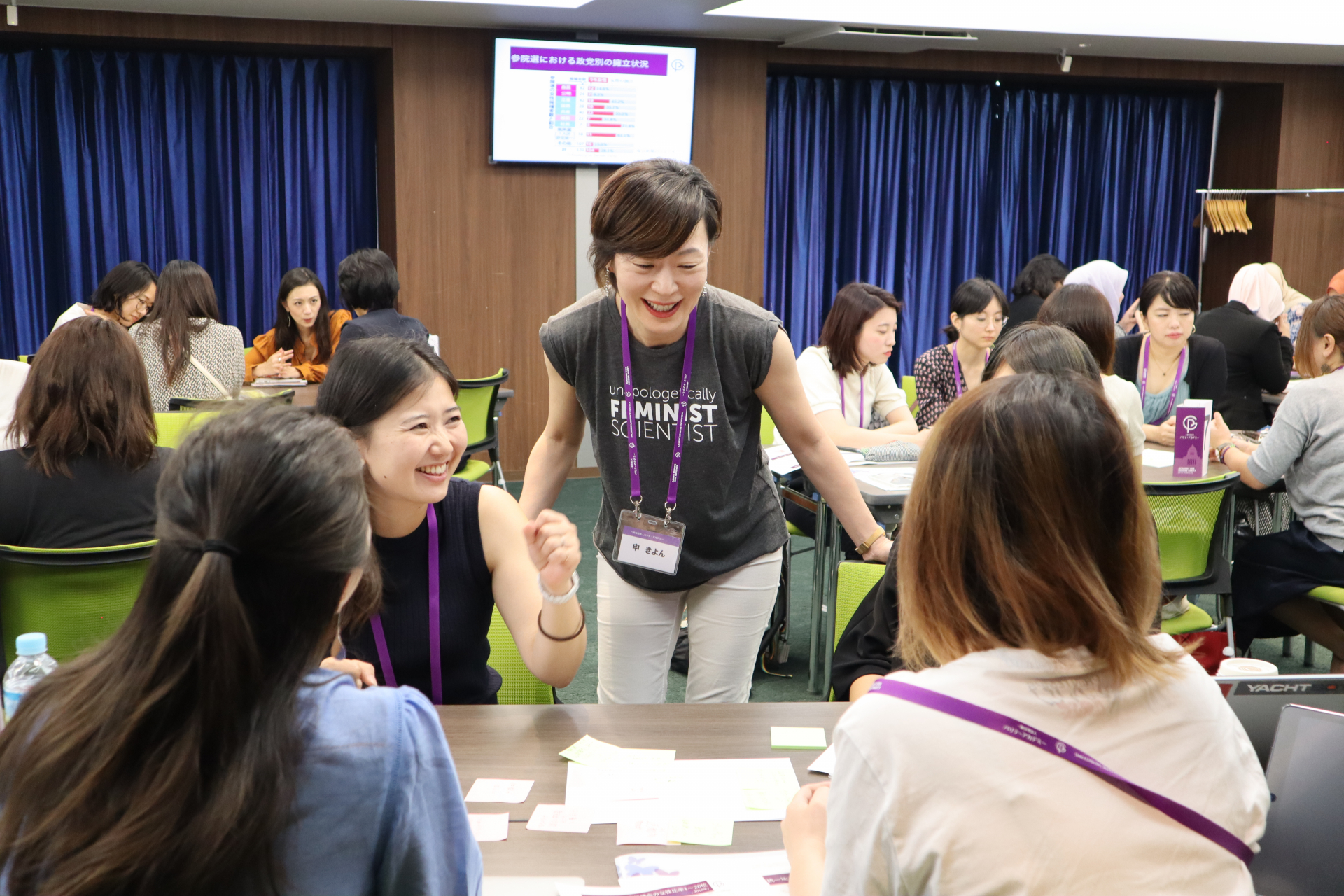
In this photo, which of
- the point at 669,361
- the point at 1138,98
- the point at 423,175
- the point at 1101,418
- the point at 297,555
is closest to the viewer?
the point at 297,555

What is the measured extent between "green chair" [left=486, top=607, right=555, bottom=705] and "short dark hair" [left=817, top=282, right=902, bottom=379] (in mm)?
2358

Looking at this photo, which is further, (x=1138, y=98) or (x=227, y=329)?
(x=1138, y=98)

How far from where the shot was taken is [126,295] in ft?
15.8

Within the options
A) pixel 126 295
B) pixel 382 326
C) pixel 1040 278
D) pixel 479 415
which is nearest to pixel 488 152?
pixel 382 326

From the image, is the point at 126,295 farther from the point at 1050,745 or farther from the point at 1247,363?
the point at 1247,363

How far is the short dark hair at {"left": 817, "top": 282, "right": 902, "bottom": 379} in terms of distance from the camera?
160 inches

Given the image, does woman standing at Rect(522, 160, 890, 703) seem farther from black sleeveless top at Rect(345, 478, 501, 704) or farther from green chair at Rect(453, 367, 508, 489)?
green chair at Rect(453, 367, 508, 489)

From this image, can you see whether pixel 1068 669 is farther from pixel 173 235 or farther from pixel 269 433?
pixel 173 235

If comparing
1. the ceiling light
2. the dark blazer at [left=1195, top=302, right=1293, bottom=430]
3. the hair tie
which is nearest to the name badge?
the hair tie

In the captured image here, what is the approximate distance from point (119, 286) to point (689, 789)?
4235mm

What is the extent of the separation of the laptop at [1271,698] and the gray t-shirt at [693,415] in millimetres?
1041

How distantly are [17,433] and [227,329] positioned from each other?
2407 mm

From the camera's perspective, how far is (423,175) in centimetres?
654

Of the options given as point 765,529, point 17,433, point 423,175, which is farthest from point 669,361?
point 423,175
